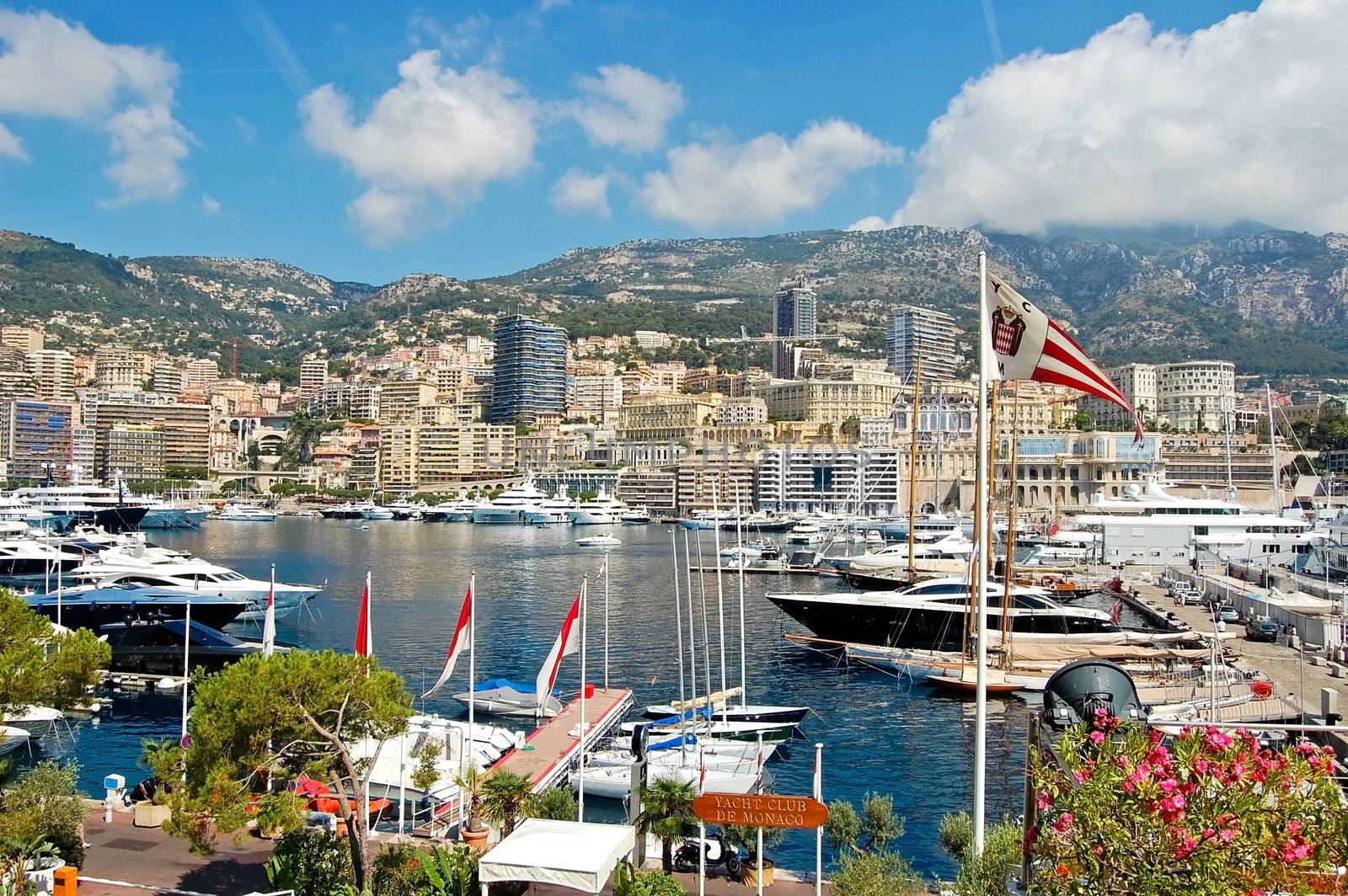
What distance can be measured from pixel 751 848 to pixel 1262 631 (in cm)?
2791

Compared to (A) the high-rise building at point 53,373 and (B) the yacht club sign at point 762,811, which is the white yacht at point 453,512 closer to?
(A) the high-rise building at point 53,373

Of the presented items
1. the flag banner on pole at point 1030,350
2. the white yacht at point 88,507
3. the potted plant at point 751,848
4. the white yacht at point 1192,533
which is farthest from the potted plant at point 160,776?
the white yacht at point 88,507

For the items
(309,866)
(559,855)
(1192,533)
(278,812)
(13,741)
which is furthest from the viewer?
(1192,533)

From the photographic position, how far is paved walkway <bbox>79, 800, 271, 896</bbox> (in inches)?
504

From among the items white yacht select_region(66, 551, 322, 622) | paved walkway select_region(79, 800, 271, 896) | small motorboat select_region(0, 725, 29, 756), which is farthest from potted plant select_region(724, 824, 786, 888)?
white yacht select_region(66, 551, 322, 622)

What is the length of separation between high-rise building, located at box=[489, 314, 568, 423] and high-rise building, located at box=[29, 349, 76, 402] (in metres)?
68.7

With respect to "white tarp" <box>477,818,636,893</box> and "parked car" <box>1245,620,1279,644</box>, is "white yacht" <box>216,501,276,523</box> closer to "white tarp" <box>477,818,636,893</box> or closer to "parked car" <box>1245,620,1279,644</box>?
"parked car" <box>1245,620,1279,644</box>

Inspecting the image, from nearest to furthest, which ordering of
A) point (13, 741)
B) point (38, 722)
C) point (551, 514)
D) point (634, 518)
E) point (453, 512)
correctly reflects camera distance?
point (13, 741) < point (38, 722) < point (551, 514) < point (634, 518) < point (453, 512)

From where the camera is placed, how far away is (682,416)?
16412cm

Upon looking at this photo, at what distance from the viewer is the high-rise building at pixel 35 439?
158m

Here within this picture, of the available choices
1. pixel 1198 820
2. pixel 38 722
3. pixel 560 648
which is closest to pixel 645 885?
pixel 1198 820

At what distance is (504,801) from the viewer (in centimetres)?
1391

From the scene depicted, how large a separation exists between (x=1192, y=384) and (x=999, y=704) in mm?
161372

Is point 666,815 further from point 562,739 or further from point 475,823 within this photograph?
point 562,739
